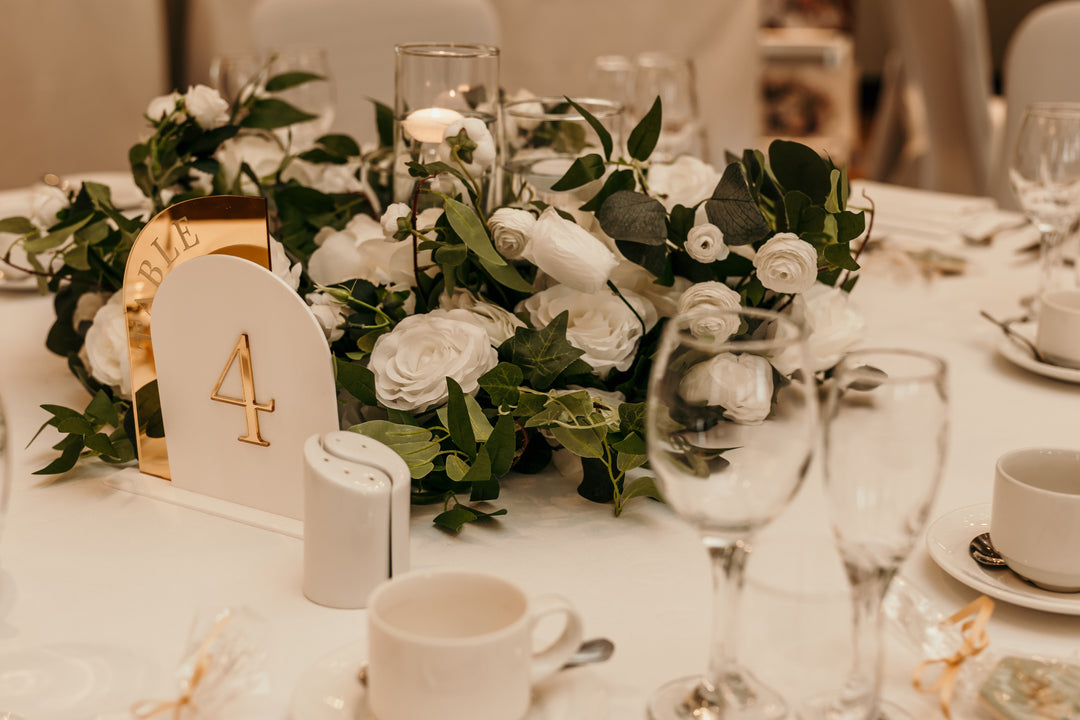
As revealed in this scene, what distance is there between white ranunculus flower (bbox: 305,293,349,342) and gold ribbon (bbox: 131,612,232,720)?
34cm

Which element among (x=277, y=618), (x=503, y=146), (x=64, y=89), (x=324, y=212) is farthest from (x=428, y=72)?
(x=64, y=89)

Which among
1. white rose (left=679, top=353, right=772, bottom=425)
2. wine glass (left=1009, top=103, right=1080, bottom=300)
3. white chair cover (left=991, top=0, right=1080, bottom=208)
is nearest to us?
white rose (left=679, top=353, right=772, bottom=425)

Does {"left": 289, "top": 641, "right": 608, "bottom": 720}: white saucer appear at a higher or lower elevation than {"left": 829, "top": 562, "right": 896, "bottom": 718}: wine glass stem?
lower

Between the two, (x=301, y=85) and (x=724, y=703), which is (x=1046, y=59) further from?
(x=724, y=703)

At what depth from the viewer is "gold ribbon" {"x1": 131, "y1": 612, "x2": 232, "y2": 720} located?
22.7 inches

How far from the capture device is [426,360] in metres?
0.83

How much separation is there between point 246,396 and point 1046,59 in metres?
2.09

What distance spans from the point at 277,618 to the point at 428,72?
563 millimetres

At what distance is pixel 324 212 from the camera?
1154 millimetres

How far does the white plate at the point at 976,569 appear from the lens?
70 cm

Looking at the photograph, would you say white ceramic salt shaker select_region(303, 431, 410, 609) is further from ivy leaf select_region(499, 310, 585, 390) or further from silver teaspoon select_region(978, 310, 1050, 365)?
silver teaspoon select_region(978, 310, 1050, 365)

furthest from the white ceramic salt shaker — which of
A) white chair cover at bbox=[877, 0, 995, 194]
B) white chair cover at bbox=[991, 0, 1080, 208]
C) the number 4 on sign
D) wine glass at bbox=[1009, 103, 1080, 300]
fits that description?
white chair cover at bbox=[877, 0, 995, 194]

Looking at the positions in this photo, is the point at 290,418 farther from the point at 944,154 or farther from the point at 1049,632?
the point at 944,154

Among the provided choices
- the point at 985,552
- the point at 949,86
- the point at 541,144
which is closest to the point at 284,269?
the point at 541,144
